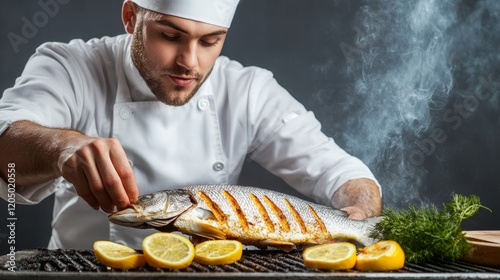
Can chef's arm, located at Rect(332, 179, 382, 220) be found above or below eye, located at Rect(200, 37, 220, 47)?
below

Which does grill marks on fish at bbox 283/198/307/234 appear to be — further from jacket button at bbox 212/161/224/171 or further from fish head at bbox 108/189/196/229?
jacket button at bbox 212/161/224/171

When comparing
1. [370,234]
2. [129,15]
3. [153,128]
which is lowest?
[370,234]

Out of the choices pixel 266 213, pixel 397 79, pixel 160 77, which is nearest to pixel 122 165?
pixel 266 213

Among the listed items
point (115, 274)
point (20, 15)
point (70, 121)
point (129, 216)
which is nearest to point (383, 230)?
point (129, 216)

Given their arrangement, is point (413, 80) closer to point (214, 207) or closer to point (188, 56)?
point (188, 56)

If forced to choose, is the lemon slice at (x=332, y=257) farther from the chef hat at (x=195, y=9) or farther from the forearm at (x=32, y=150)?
the chef hat at (x=195, y=9)

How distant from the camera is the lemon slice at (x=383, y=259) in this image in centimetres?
241

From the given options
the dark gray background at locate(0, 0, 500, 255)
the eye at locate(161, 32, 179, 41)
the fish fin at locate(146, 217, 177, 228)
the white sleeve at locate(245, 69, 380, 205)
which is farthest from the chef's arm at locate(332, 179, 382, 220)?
the dark gray background at locate(0, 0, 500, 255)

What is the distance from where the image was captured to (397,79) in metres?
5.21

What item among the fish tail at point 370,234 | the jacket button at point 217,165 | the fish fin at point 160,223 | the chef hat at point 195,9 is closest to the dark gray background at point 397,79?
the jacket button at point 217,165

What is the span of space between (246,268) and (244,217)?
49 cm

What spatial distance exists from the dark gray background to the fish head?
87.3 inches

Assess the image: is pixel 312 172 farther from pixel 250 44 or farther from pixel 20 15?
pixel 20 15

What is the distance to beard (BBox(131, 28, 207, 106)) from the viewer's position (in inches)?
140
